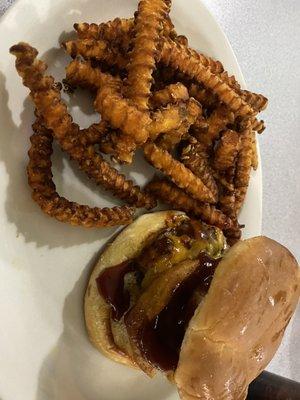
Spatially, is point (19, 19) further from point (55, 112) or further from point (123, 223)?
point (123, 223)

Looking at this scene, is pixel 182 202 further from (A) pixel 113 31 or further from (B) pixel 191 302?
(A) pixel 113 31

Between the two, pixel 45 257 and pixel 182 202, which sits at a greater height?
pixel 182 202

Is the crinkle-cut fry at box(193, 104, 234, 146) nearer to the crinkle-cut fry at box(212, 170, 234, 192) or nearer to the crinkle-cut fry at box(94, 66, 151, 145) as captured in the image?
the crinkle-cut fry at box(212, 170, 234, 192)

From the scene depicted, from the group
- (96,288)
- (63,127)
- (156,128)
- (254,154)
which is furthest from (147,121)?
(254,154)

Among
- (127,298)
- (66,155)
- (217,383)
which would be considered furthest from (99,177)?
(217,383)

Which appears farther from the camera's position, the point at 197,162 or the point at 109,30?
the point at 197,162

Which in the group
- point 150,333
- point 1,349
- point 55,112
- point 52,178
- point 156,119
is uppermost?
point 156,119
